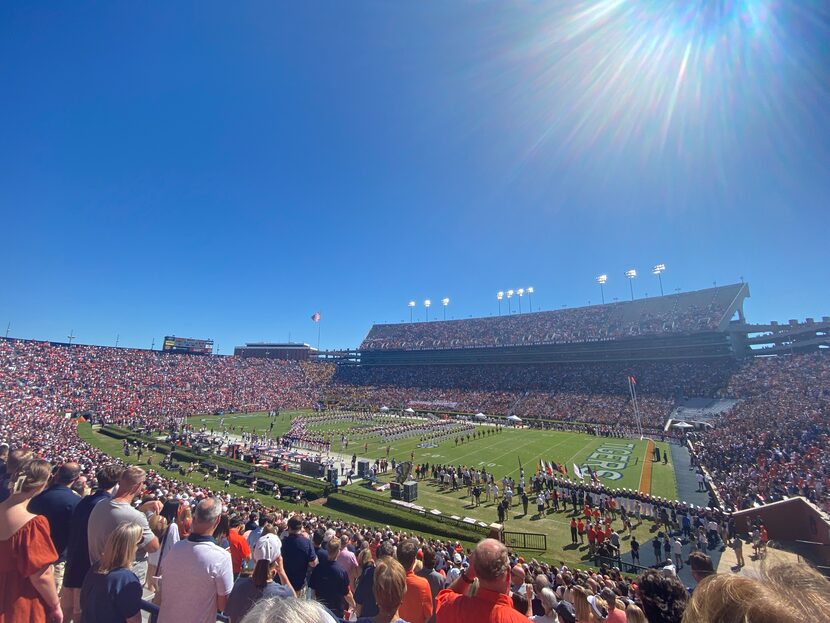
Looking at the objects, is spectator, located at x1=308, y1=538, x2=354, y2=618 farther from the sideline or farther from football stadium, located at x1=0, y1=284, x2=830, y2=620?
the sideline

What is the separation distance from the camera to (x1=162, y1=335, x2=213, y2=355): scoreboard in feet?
273

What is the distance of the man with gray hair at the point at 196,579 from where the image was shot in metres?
3.74

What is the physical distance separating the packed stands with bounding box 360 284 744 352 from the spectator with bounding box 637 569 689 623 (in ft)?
219

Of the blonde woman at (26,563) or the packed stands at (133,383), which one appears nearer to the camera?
the blonde woman at (26,563)

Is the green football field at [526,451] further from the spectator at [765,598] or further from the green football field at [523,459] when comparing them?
the spectator at [765,598]

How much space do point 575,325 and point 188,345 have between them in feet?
279

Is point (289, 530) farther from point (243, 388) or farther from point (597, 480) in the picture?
point (243, 388)

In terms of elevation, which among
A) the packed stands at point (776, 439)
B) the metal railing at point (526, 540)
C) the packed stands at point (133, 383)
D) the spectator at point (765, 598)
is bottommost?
the metal railing at point (526, 540)

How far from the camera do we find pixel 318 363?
91.8m

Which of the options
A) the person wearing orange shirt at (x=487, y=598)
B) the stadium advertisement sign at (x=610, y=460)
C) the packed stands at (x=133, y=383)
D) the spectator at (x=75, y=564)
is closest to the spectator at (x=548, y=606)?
the person wearing orange shirt at (x=487, y=598)

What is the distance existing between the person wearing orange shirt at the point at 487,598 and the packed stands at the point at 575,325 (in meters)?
67.8

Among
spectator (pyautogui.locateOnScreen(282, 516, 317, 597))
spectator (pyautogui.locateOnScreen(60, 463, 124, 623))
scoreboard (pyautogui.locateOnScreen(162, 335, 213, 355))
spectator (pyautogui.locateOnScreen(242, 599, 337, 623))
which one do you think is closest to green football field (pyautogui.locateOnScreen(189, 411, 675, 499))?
spectator (pyautogui.locateOnScreen(282, 516, 317, 597))

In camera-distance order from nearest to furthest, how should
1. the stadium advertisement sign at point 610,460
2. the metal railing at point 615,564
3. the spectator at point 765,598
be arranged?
1. the spectator at point 765,598
2. the metal railing at point 615,564
3. the stadium advertisement sign at point 610,460

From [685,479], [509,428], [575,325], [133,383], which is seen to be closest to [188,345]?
[133,383]
